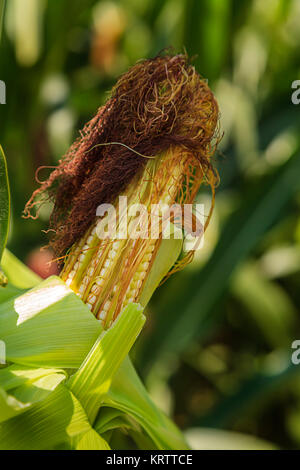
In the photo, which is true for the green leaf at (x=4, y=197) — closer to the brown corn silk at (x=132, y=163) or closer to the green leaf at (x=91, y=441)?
the brown corn silk at (x=132, y=163)

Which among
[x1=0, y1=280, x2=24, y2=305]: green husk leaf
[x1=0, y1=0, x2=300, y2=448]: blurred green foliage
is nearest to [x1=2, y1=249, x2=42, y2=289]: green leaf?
[x1=0, y1=280, x2=24, y2=305]: green husk leaf

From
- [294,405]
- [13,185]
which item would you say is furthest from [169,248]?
[294,405]

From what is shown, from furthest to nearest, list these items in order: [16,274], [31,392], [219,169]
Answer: [219,169] < [16,274] < [31,392]

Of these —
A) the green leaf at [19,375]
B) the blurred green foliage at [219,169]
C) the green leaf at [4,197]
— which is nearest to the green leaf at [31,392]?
the green leaf at [19,375]

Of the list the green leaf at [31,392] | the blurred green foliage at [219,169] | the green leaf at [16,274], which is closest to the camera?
the green leaf at [31,392]

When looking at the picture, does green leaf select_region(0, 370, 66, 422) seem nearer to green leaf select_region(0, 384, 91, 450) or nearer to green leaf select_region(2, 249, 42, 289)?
green leaf select_region(0, 384, 91, 450)

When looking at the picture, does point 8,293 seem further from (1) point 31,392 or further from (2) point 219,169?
(2) point 219,169

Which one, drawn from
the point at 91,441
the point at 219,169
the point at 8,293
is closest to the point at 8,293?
the point at 8,293
